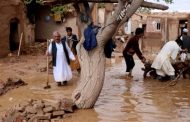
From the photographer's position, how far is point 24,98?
10445mm

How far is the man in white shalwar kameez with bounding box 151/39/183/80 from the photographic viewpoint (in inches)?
485

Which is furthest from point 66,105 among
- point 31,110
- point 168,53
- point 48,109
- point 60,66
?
point 168,53

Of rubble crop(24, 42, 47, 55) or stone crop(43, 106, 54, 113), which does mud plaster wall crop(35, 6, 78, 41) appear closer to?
rubble crop(24, 42, 47, 55)

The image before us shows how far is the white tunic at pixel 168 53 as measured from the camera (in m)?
12.3

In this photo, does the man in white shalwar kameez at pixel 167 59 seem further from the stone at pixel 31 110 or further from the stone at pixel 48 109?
the stone at pixel 31 110

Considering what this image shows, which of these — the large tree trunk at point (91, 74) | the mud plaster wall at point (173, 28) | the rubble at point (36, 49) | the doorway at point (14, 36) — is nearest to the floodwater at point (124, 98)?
the large tree trunk at point (91, 74)

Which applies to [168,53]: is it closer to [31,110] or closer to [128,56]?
[128,56]

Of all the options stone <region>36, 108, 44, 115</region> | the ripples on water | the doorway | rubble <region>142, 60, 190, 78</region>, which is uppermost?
the doorway

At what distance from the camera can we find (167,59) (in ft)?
41.2

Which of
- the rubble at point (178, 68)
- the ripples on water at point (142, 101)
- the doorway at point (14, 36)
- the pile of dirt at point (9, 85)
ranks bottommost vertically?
the ripples on water at point (142, 101)

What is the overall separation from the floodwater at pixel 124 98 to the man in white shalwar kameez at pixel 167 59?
0.36 meters

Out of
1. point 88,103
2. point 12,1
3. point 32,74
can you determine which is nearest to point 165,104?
point 88,103

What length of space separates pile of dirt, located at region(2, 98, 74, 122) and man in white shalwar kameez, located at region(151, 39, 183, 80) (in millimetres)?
4659

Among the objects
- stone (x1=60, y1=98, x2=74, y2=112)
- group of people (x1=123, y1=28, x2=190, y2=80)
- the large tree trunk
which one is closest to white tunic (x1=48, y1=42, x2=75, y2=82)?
group of people (x1=123, y1=28, x2=190, y2=80)
